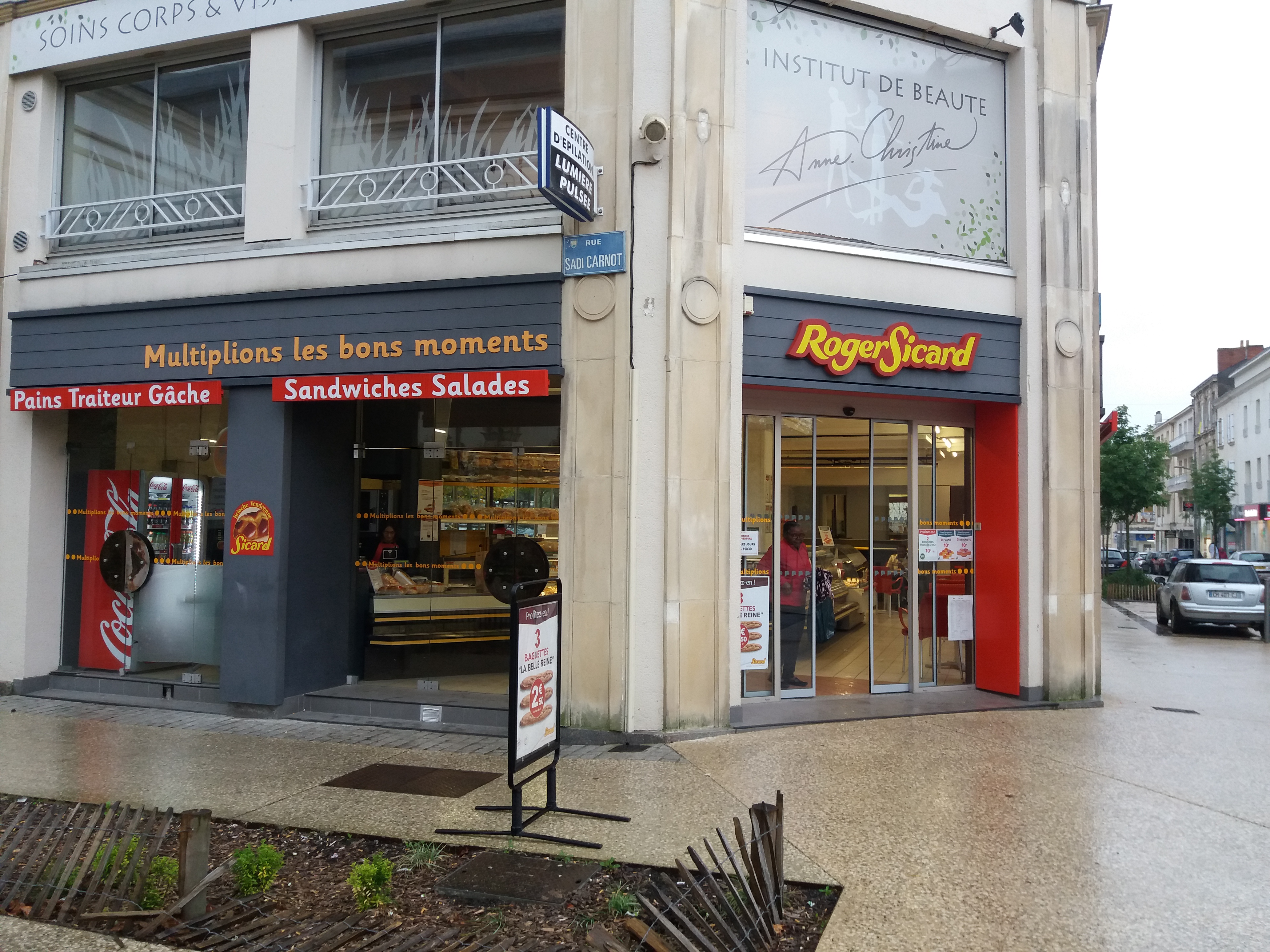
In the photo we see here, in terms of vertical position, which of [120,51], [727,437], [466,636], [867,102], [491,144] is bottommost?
[466,636]

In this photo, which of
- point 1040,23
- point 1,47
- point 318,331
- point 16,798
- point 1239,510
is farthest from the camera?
point 1239,510

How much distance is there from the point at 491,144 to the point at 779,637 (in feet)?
18.4

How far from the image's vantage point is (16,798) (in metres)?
6.48

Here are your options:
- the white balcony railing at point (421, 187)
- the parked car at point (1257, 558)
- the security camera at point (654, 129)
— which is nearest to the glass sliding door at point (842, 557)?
the security camera at point (654, 129)

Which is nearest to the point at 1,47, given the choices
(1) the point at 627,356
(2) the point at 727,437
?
(1) the point at 627,356

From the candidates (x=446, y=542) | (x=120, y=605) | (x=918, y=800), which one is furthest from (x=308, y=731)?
(x=918, y=800)

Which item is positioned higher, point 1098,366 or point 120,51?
point 120,51

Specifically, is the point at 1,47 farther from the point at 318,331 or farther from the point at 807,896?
the point at 807,896

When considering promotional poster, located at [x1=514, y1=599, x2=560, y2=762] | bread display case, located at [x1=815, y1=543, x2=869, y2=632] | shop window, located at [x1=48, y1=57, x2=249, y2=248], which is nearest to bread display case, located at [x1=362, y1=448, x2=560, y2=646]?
bread display case, located at [x1=815, y1=543, x2=869, y2=632]

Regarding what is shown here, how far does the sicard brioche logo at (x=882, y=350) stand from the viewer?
8.99 metres

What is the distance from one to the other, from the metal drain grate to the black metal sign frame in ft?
2.08

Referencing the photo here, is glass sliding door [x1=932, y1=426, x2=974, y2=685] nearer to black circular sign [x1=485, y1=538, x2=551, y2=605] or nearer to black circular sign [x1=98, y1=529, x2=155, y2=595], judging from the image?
black circular sign [x1=485, y1=538, x2=551, y2=605]

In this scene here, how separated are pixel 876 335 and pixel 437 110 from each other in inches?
189

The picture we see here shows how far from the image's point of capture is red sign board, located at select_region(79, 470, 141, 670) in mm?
10656
